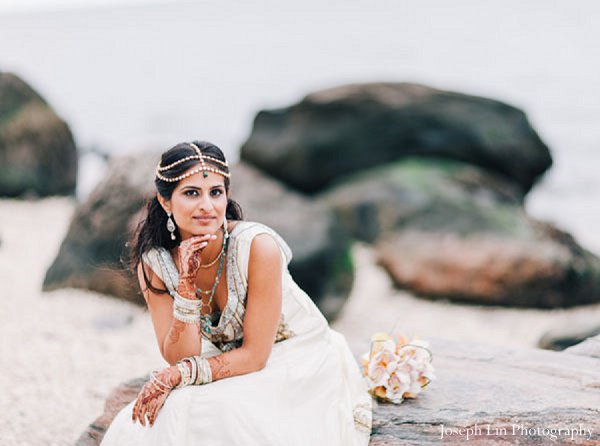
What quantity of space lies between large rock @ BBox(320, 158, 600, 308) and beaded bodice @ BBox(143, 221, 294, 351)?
455 cm

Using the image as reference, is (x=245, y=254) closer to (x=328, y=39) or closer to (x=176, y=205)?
(x=176, y=205)

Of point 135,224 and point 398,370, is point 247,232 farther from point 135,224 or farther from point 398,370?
point 135,224

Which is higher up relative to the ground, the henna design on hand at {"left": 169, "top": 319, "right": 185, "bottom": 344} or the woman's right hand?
the woman's right hand

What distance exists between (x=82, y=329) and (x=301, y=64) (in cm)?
3193

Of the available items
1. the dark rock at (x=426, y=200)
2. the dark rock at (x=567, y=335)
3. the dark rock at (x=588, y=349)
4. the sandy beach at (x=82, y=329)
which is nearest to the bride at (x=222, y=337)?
the sandy beach at (x=82, y=329)

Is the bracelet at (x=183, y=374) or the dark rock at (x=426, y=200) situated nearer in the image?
the bracelet at (x=183, y=374)

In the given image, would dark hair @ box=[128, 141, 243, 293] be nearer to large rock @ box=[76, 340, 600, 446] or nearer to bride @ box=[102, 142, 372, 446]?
bride @ box=[102, 142, 372, 446]

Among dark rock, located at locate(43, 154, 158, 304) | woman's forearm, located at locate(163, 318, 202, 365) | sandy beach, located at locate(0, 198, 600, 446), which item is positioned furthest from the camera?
dark rock, located at locate(43, 154, 158, 304)

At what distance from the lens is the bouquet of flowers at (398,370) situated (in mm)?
2904

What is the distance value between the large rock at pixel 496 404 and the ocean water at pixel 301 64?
8.13m

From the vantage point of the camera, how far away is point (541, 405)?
9.39 feet

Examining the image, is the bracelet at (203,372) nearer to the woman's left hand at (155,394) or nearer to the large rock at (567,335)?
the woman's left hand at (155,394)

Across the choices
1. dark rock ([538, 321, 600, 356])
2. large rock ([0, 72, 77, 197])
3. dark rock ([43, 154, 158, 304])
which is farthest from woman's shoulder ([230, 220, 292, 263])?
large rock ([0, 72, 77, 197])

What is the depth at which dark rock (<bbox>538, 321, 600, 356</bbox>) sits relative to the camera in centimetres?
507
